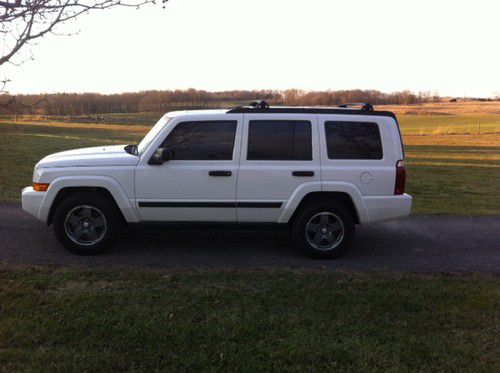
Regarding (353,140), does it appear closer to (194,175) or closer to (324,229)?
(324,229)

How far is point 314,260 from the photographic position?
603 centimetres

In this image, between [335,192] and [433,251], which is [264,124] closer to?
[335,192]

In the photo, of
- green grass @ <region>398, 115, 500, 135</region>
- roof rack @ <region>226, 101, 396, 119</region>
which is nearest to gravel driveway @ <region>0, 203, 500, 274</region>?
roof rack @ <region>226, 101, 396, 119</region>

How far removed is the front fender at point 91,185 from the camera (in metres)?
5.81

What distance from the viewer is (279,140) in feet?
19.5

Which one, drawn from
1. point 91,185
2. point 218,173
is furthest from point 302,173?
point 91,185

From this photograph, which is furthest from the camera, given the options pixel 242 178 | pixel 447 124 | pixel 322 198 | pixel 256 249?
pixel 447 124

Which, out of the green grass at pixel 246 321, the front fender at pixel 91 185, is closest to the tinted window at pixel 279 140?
the green grass at pixel 246 321

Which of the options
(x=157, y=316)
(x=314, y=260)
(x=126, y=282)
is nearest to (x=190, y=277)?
(x=126, y=282)

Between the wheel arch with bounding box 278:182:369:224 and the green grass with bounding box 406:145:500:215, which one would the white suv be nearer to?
the wheel arch with bounding box 278:182:369:224

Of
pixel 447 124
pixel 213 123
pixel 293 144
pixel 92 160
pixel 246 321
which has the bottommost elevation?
pixel 246 321

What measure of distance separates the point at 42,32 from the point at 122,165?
7.08 ft

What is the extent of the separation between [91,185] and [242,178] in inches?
71.8

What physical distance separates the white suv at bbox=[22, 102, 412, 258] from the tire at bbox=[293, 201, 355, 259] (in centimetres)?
1
